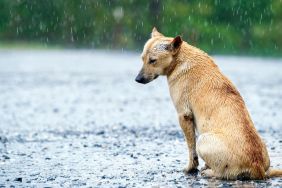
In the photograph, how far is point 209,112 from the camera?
28.1ft

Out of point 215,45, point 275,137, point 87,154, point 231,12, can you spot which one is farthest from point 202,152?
point 231,12

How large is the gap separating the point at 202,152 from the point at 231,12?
55780 mm

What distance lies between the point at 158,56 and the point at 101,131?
4.83 meters

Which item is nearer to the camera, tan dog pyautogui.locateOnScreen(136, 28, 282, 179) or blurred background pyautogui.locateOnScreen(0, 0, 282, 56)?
tan dog pyautogui.locateOnScreen(136, 28, 282, 179)

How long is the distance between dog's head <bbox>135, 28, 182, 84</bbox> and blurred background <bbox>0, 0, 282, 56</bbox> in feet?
151

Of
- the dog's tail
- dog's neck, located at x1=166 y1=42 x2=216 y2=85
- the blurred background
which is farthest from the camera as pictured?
the blurred background

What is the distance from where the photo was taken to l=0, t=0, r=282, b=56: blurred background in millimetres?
60125

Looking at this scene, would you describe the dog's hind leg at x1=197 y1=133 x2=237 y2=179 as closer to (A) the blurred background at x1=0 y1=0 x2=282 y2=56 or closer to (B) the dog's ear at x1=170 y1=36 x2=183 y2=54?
(B) the dog's ear at x1=170 y1=36 x2=183 y2=54

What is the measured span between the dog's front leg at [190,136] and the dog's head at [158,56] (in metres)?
0.68

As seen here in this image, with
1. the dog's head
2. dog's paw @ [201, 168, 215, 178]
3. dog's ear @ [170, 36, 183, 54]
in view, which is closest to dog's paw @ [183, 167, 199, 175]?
dog's paw @ [201, 168, 215, 178]

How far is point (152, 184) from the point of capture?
8.45 metres

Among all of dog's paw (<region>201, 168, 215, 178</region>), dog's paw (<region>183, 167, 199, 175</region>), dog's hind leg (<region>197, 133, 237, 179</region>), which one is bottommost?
dog's paw (<region>183, 167, 199, 175</region>)

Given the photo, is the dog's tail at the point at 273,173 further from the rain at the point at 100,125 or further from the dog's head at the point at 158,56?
the dog's head at the point at 158,56

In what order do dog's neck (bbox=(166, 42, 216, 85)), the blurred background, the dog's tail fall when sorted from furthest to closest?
the blurred background
dog's neck (bbox=(166, 42, 216, 85))
the dog's tail
